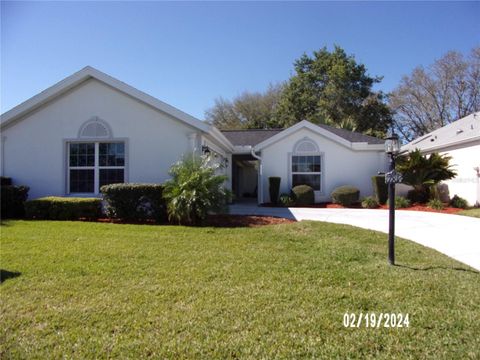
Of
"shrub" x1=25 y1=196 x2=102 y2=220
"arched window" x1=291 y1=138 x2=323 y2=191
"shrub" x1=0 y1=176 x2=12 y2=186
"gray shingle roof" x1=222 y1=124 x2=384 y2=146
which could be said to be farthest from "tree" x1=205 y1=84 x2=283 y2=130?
"shrub" x1=25 y1=196 x2=102 y2=220

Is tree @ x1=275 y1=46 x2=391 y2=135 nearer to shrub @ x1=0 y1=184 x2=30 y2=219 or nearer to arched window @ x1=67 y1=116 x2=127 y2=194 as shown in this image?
arched window @ x1=67 y1=116 x2=127 y2=194

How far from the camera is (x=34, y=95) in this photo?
38.9ft

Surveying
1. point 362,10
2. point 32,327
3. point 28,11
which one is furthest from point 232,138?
point 32,327

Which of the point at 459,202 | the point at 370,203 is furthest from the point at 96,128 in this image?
the point at 459,202

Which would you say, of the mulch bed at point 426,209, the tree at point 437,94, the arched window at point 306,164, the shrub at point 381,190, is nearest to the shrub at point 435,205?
the mulch bed at point 426,209

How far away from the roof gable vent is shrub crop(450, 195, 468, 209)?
46.3 feet

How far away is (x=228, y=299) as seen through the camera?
398cm

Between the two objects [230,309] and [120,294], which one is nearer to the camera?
[230,309]

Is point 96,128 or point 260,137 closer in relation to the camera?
point 96,128

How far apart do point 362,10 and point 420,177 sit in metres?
8.43

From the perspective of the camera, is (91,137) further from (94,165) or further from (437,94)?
(437,94)

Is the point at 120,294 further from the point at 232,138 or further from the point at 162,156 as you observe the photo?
the point at 232,138

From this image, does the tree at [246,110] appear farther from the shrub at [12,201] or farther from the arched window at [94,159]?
the shrub at [12,201]

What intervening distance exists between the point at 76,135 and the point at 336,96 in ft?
84.6
